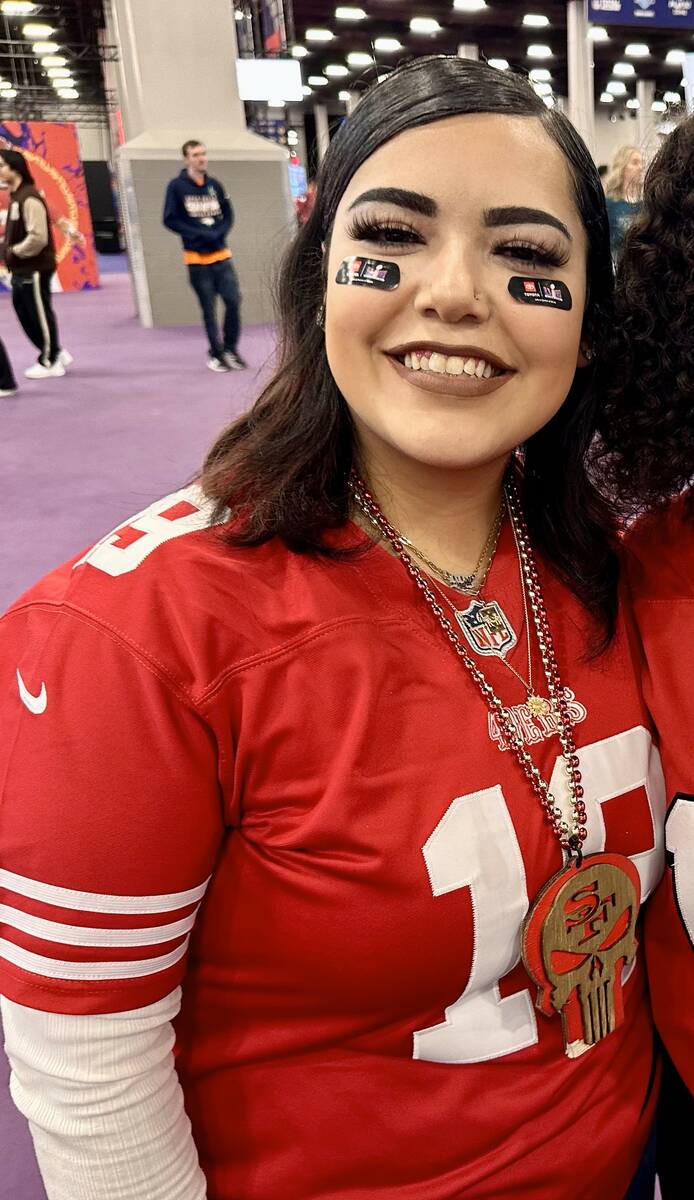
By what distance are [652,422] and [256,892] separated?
0.62 meters

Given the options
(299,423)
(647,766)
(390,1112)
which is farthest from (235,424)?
(390,1112)

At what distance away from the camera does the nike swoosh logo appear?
0.65 m

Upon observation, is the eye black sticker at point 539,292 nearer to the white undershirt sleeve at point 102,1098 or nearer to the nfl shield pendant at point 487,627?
the nfl shield pendant at point 487,627

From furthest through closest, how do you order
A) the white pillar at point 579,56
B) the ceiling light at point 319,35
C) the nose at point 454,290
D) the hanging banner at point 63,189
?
the ceiling light at point 319,35 → the hanging banner at point 63,189 → the white pillar at point 579,56 → the nose at point 454,290

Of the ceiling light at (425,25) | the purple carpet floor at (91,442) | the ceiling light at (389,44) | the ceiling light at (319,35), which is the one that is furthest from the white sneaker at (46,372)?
the ceiling light at (389,44)

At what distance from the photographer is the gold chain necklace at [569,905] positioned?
78 centimetres

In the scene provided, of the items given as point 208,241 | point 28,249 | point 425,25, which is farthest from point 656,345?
→ point 425,25

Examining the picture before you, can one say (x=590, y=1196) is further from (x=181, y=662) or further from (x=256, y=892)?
(x=181, y=662)

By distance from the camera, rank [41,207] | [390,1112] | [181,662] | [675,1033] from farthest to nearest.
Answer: [41,207], [675,1033], [390,1112], [181,662]

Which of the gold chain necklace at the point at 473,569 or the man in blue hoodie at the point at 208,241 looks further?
the man in blue hoodie at the point at 208,241

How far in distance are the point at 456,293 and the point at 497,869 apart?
1.57 ft

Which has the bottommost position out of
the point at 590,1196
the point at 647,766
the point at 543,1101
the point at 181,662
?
the point at 590,1196

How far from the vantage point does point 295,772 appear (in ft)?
2.31

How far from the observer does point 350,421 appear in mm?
910
